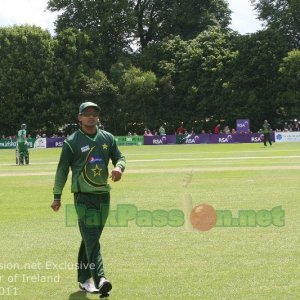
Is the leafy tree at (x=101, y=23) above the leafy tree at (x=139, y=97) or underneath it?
above

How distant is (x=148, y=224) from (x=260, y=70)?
5197 centimetres

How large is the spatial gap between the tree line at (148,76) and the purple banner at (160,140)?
6.79 metres

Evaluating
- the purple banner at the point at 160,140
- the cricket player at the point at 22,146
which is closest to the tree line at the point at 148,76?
the purple banner at the point at 160,140

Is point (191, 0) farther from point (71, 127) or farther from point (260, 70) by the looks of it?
point (71, 127)

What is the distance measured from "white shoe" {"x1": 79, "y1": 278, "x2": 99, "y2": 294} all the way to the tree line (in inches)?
2109

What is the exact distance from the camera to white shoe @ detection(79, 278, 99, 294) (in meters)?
7.00

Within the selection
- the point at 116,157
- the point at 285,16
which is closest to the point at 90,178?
the point at 116,157

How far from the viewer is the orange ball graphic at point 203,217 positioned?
1078 centimetres

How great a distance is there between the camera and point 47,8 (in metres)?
72.9

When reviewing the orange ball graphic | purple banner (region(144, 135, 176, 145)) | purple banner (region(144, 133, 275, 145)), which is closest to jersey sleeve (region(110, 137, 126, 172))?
the orange ball graphic

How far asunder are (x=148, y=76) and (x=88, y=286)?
5584 centimetres

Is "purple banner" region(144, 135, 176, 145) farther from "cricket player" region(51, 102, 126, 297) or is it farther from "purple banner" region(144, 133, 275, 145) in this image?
"cricket player" region(51, 102, 126, 297)

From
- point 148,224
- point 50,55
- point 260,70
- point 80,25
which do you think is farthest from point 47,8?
point 148,224

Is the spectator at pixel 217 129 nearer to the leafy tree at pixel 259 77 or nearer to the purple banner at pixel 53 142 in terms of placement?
the leafy tree at pixel 259 77
